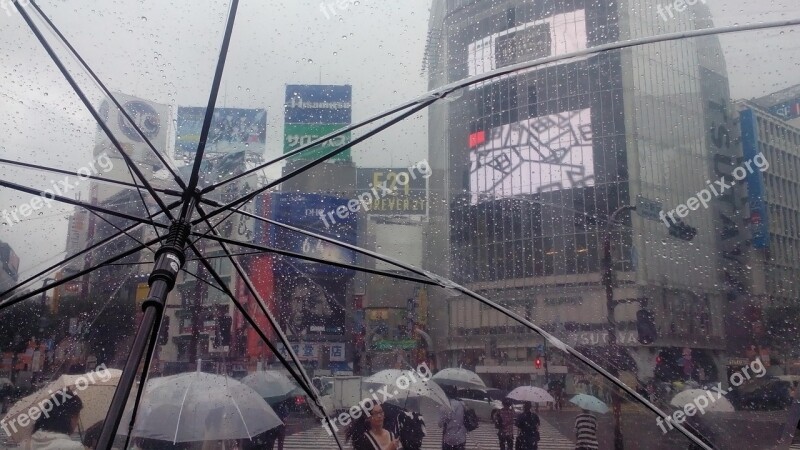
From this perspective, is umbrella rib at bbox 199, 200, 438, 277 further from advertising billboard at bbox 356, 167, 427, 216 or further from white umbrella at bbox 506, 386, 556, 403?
white umbrella at bbox 506, 386, 556, 403

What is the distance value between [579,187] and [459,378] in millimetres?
1544

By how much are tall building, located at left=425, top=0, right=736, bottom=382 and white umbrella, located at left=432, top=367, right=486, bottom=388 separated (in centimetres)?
8

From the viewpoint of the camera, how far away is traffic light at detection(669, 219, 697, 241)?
346 cm

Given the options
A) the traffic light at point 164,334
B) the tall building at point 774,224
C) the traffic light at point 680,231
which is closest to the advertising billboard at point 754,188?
the tall building at point 774,224

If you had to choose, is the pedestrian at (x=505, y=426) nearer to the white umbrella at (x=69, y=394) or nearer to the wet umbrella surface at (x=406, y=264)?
the wet umbrella surface at (x=406, y=264)

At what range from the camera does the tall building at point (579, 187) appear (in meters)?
3.29

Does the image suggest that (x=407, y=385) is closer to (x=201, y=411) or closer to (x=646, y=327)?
(x=201, y=411)

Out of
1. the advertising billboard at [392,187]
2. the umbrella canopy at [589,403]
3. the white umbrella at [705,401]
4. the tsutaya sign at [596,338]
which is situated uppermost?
the advertising billboard at [392,187]

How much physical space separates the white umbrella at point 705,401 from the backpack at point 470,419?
1.17m

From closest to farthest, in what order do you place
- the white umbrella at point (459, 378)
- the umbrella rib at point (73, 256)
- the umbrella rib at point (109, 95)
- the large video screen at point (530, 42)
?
the umbrella rib at point (109, 95), the umbrella rib at point (73, 256), the white umbrella at point (459, 378), the large video screen at point (530, 42)

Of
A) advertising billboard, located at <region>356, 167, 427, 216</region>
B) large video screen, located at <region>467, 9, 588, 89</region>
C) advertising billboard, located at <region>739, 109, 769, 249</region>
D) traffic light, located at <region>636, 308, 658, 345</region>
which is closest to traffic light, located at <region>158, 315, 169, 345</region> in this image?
advertising billboard, located at <region>356, 167, 427, 216</region>

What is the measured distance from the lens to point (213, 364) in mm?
3453

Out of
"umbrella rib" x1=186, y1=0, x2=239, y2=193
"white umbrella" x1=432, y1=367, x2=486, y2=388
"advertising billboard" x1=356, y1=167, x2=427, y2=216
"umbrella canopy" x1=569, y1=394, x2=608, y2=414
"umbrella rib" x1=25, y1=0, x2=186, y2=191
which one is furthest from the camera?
"advertising billboard" x1=356, y1=167, x2=427, y2=216

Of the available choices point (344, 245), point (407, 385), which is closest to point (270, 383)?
point (407, 385)
